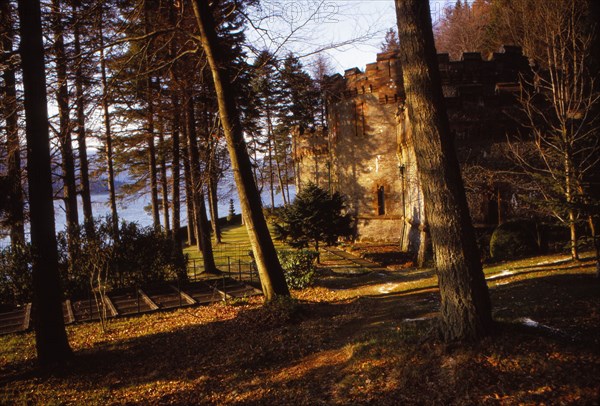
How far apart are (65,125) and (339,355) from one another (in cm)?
1032

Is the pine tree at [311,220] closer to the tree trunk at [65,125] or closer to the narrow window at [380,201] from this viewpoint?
the narrow window at [380,201]

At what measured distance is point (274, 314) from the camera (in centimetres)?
932

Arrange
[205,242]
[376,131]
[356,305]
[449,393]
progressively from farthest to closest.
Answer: [376,131] < [205,242] < [356,305] < [449,393]

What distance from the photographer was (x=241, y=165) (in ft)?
32.1

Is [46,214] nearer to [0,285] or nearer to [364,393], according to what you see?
[364,393]

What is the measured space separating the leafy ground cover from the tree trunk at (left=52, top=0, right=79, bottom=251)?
5148mm

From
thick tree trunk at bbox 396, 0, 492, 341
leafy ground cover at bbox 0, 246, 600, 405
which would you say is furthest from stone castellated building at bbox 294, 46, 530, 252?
thick tree trunk at bbox 396, 0, 492, 341

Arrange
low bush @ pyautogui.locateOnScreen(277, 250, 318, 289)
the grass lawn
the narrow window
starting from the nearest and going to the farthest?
low bush @ pyautogui.locateOnScreen(277, 250, 318, 289)
the grass lawn
the narrow window

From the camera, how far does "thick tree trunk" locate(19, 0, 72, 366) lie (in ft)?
24.5

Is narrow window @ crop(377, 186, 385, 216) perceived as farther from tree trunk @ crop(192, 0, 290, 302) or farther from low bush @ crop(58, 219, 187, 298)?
tree trunk @ crop(192, 0, 290, 302)

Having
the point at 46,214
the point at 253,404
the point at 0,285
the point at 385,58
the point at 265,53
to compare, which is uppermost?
the point at 385,58

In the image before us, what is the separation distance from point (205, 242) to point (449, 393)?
14525 millimetres

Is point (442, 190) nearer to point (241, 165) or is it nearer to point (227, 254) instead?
point (241, 165)

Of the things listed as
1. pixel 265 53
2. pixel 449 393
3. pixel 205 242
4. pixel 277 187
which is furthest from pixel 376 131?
pixel 277 187
